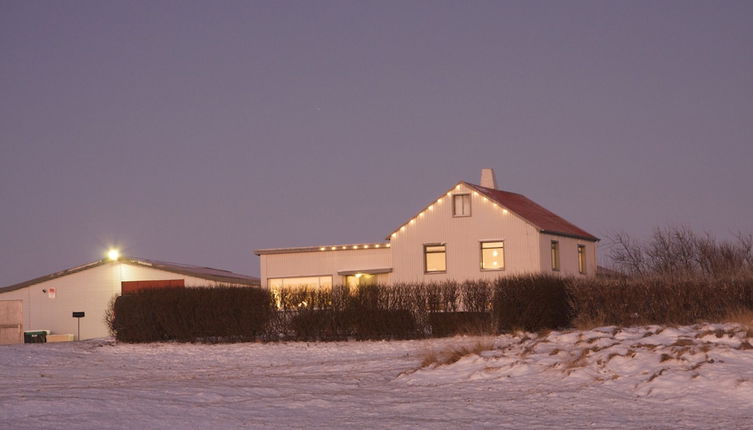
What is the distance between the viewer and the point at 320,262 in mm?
42000

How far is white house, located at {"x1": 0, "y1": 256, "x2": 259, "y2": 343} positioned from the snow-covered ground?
21651mm

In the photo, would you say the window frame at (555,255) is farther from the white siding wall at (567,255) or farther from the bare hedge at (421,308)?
the bare hedge at (421,308)

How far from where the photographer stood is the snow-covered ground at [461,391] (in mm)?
12812

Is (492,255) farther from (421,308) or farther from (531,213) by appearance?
(421,308)

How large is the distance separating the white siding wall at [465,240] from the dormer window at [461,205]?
15cm

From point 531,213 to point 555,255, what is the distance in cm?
194

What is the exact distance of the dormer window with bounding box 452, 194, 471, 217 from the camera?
39.3 m

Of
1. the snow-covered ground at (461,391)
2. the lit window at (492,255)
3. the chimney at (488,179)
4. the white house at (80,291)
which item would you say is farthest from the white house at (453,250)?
the snow-covered ground at (461,391)

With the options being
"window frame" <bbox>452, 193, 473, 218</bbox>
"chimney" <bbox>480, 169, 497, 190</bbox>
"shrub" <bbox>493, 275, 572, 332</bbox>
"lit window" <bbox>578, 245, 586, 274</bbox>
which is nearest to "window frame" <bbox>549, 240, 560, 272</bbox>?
"lit window" <bbox>578, 245, 586, 274</bbox>

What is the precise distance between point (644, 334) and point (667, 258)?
109ft

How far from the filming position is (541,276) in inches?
1139

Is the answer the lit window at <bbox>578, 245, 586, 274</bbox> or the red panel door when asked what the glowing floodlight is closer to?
the red panel door

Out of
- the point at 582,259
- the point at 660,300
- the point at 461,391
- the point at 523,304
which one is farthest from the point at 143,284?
the point at 461,391

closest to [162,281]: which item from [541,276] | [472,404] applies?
[541,276]
